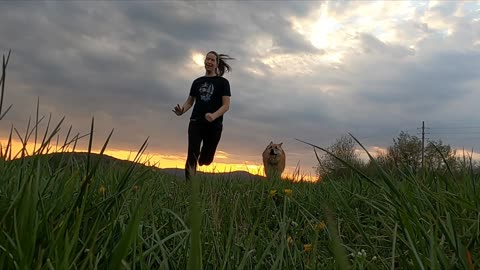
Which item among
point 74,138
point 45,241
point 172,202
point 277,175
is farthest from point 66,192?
point 277,175

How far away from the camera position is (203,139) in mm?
9562

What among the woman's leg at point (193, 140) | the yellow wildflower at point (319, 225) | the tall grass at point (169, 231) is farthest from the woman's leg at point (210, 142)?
the yellow wildflower at point (319, 225)

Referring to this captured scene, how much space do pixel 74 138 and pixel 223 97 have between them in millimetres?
6865

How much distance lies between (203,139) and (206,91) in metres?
0.90

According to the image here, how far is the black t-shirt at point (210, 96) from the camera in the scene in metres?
9.29

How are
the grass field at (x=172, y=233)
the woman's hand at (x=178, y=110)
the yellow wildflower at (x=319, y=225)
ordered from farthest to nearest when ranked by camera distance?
the woman's hand at (x=178, y=110), the yellow wildflower at (x=319, y=225), the grass field at (x=172, y=233)

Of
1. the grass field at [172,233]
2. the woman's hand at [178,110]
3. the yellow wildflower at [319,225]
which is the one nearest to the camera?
the grass field at [172,233]

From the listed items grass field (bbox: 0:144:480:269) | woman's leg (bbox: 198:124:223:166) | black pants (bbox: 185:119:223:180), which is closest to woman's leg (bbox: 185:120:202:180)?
black pants (bbox: 185:119:223:180)

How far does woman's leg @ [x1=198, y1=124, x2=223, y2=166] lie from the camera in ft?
30.8

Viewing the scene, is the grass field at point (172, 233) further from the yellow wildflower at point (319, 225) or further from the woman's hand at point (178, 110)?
the woman's hand at point (178, 110)

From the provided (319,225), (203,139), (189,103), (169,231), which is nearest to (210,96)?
(189,103)

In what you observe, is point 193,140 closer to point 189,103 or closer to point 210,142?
point 210,142

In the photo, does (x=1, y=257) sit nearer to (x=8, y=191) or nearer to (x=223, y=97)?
(x=8, y=191)

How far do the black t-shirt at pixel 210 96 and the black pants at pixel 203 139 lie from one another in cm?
12
